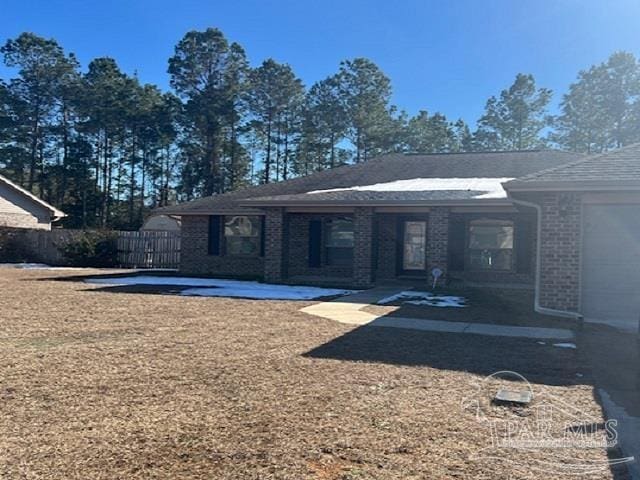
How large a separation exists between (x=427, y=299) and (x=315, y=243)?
6086 mm

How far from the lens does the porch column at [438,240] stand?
14840mm

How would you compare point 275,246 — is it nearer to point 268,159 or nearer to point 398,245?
point 398,245

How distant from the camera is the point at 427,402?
4867 millimetres

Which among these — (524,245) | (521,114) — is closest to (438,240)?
(524,245)

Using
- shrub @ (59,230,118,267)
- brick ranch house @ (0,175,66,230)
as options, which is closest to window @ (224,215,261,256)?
shrub @ (59,230,118,267)

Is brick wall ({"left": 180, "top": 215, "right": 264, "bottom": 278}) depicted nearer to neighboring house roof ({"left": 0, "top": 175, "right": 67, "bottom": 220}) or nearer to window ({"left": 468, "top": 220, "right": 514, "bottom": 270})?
window ({"left": 468, "top": 220, "right": 514, "bottom": 270})

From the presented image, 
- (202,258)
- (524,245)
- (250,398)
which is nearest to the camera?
(250,398)

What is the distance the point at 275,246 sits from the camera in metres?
16.8

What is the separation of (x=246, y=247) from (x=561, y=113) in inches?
1231

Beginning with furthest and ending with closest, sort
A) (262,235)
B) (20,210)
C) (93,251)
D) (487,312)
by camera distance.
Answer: (20,210), (93,251), (262,235), (487,312)

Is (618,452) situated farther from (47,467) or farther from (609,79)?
(609,79)

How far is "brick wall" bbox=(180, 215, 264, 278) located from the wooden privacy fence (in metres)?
5.41

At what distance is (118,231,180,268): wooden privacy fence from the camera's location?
25.4m

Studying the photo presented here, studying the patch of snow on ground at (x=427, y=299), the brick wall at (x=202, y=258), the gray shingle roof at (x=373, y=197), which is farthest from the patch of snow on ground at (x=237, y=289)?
the gray shingle roof at (x=373, y=197)
